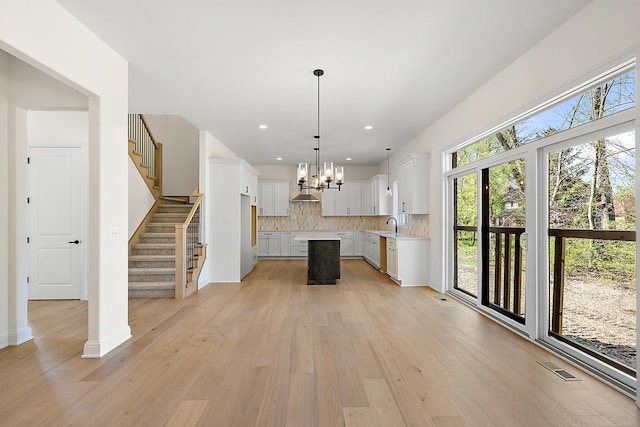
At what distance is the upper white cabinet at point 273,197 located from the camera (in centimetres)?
949

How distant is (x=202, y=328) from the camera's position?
3.60m

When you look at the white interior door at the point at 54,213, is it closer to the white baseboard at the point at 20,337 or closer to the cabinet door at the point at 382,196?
the white baseboard at the point at 20,337

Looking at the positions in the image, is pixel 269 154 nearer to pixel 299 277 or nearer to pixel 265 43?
pixel 299 277

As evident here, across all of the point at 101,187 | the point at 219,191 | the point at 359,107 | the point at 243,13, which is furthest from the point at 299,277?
the point at 243,13

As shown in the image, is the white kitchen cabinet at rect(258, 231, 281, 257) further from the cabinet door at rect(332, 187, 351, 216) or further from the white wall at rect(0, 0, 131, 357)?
the white wall at rect(0, 0, 131, 357)

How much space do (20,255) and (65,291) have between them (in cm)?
185

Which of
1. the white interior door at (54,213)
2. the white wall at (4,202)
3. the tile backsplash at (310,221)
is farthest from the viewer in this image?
the tile backsplash at (310,221)

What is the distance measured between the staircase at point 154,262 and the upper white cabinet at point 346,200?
14.5 feet

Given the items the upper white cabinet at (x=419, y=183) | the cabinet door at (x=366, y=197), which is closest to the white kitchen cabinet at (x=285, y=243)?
the cabinet door at (x=366, y=197)

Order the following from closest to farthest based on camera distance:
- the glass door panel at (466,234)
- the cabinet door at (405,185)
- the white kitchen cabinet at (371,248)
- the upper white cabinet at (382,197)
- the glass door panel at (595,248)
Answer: the glass door panel at (595,248) < the glass door panel at (466,234) < the cabinet door at (405,185) < the white kitchen cabinet at (371,248) < the upper white cabinet at (382,197)

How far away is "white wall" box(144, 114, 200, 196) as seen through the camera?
26.3ft

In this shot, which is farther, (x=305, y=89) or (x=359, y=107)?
(x=359, y=107)

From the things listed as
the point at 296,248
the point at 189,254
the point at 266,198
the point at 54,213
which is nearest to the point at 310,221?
the point at 296,248

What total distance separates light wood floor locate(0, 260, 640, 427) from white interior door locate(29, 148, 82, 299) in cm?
80
